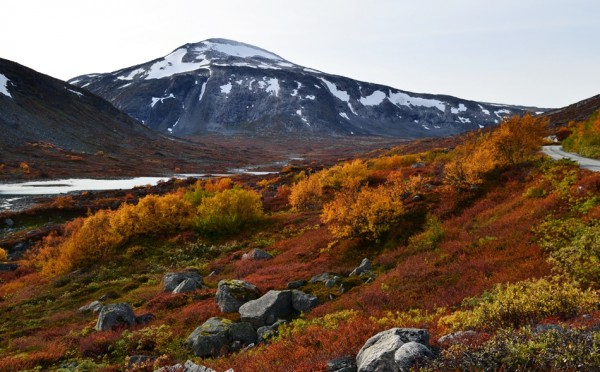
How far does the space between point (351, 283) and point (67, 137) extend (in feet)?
459

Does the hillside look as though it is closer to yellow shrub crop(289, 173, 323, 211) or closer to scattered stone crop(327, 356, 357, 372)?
scattered stone crop(327, 356, 357, 372)

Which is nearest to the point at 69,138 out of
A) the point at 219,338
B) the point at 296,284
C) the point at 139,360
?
the point at 296,284

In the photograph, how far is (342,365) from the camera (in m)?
7.53

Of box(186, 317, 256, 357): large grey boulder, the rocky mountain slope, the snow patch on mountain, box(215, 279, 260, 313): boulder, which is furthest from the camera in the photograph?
the snow patch on mountain

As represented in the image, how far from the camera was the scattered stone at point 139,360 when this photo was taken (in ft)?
38.7

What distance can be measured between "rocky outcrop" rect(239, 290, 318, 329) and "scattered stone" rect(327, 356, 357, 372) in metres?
6.65

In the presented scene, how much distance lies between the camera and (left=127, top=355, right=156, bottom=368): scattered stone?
11.8 meters

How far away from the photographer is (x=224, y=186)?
Answer: 2036 inches

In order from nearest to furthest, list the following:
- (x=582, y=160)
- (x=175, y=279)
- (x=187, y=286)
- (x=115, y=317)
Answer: (x=115, y=317) → (x=187, y=286) → (x=175, y=279) → (x=582, y=160)

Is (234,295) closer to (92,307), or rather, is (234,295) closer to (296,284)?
(296,284)

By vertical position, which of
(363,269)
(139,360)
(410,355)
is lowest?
(139,360)

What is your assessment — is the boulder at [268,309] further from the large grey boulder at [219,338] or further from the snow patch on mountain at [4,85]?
the snow patch on mountain at [4,85]

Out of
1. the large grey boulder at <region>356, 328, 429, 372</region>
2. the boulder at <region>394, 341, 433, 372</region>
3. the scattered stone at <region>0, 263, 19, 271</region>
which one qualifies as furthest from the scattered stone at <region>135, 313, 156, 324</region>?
the scattered stone at <region>0, 263, 19, 271</region>

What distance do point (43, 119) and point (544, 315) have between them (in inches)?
6182
